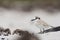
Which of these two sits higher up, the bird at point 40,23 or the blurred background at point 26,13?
the blurred background at point 26,13

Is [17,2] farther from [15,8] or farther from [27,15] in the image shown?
[27,15]

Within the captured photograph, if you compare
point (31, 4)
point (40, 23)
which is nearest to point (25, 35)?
point (40, 23)

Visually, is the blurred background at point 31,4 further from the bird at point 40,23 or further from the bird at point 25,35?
the bird at point 25,35

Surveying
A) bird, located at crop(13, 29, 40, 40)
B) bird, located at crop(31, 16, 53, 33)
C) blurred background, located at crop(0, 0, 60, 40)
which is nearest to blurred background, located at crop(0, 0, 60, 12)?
blurred background, located at crop(0, 0, 60, 40)

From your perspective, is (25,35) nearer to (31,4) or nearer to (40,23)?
(40,23)

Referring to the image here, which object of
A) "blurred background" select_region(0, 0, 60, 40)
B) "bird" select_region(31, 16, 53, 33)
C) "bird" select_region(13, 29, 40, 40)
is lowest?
"bird" select_region(13, 29, 40, 40)

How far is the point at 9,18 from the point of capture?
3.65ft

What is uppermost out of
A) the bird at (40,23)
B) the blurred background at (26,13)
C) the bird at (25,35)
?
the blurred background at (26,13)

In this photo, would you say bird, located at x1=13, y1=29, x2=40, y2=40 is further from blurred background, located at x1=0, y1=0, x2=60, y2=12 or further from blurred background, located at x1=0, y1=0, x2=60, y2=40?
blurred background, located at x1=0, y1=0, x2=60, y2=12

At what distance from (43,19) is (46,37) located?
7.0 inches

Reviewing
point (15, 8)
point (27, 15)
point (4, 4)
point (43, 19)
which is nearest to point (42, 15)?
point (43, 19)

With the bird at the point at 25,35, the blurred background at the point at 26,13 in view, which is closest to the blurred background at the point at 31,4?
the blurred background at the point at 26,13

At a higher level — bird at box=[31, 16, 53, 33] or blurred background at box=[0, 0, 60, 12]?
blurred background at box=[0, 0, 60, 12]

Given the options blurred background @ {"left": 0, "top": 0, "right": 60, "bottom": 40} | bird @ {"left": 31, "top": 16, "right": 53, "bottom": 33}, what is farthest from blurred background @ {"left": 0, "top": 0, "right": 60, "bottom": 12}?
bird @ {"left": 31, "top": 16, "right": 53, "bottom": 33}
